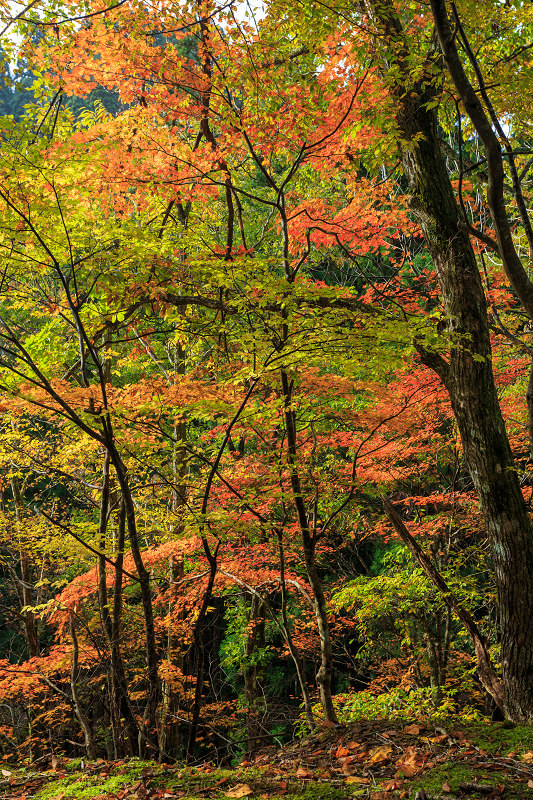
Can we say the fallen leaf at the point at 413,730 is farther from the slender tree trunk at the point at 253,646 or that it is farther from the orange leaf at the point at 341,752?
the slender tree trunk at the point at 253,646

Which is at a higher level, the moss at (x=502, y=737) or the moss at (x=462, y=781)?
the moss at (x=462, y=781)

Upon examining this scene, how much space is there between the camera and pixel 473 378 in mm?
4461

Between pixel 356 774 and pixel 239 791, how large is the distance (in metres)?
0.58

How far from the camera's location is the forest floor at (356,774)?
2.12 metres

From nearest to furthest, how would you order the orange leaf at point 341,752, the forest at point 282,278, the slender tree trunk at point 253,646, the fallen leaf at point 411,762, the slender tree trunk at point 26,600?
the fallen leaf at point 411,762
the orange leaf at point 341,752
the forest at point 282,278
the slender tree trunk at point 253,646
the slender tree trunk at point 26,600

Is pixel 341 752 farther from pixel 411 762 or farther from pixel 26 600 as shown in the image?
pixel 26 600

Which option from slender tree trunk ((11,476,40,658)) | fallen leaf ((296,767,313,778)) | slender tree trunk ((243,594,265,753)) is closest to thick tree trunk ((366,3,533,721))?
fallen leaf ((296,767,313,778))

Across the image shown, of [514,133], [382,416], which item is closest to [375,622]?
[382,416]

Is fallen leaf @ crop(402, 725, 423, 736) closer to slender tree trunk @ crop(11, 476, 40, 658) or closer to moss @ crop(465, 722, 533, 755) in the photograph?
moss @ crop(465, 722, 533, 755)

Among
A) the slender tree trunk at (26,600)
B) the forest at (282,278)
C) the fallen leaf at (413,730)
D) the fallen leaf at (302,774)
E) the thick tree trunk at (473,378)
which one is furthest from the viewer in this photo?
the slender tree trunk at (26,600)

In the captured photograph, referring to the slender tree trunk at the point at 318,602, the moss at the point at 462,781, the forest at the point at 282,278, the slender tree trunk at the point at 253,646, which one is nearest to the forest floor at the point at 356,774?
the moss at the point at 462,781

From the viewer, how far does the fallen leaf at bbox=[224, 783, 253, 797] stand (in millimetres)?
2387

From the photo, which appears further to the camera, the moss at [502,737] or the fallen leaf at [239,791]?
the moss at [502,737]

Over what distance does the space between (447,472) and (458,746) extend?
920 centimetres
